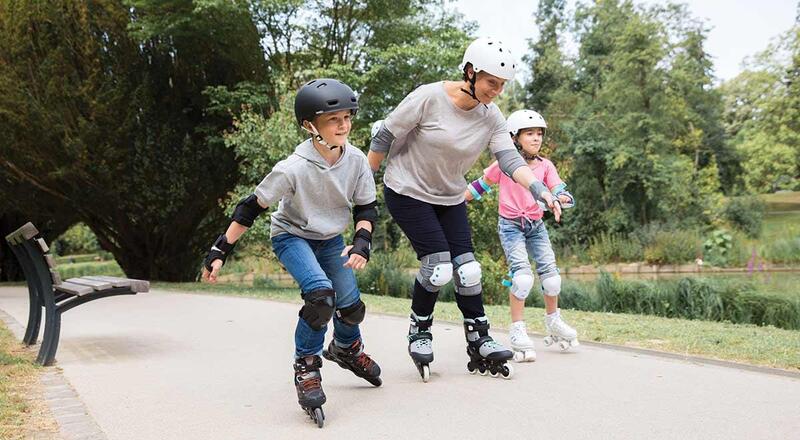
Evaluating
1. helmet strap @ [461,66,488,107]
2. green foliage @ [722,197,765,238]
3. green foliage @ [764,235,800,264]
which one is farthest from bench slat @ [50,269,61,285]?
green foliage @ [722,197,765,238]

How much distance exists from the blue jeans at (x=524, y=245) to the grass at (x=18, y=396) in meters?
3.28

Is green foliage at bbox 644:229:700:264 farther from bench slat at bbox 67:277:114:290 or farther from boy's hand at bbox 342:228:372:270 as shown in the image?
boy's hand at bbox 342:228:372:270

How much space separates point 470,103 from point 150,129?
14.1 m

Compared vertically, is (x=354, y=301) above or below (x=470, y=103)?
below

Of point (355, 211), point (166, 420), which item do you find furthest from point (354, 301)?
point (166, 420)

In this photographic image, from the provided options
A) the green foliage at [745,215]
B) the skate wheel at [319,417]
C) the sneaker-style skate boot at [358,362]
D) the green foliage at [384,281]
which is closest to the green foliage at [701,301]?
the green foliage at [384,281]

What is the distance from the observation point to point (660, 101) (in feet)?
98.7

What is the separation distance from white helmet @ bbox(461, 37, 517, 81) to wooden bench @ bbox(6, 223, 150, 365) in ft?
10.1

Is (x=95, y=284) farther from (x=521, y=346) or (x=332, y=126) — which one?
(x=521, y=346)

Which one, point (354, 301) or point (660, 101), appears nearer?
point (354, 301)

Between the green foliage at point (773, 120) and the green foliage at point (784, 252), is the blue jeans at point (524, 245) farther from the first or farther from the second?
the green foliage at point (773, 120)

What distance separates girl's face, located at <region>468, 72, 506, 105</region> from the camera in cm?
468

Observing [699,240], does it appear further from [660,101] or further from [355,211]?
[355,211]

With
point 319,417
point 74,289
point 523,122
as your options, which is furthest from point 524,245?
point 74,289
